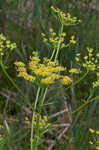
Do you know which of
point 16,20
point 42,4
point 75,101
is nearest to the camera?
point 75,101

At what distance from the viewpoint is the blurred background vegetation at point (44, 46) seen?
52.4 inches

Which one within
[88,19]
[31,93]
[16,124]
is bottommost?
[16,124]

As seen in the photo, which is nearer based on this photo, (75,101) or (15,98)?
(75,101)

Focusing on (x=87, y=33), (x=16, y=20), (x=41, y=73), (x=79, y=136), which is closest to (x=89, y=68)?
(x=41, y=73)

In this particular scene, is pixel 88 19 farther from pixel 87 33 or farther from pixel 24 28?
pixel 24 28

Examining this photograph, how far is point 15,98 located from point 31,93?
104 mm

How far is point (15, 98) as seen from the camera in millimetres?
1700

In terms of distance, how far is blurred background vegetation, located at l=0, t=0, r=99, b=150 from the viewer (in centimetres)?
133

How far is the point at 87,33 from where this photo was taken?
1.52 meters

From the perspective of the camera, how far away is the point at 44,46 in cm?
151

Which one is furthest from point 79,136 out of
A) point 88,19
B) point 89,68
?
point 88,19

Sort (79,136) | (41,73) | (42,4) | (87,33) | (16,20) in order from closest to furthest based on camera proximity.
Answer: (41,73) → (79,136) → (87,33) → (42,4) → (16,20)

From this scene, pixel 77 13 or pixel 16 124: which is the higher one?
pixel 77 13

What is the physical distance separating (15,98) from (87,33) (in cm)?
58
